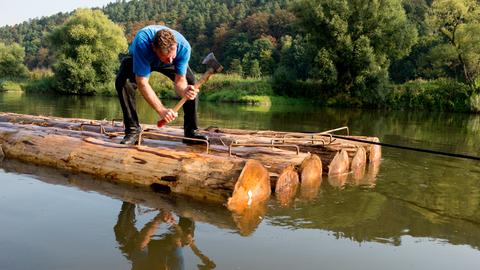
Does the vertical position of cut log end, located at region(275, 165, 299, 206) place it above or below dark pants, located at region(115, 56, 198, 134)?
below

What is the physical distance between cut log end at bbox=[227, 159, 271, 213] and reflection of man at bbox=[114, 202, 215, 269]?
28.3 inches

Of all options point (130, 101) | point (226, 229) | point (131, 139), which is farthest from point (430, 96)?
point (226, 229)

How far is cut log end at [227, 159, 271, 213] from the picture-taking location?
5.46 meters

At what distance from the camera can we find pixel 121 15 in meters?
131

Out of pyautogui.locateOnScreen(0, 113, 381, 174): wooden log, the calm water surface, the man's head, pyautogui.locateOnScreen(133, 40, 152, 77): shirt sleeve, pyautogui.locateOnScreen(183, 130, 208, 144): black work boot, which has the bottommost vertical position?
the calm water surface

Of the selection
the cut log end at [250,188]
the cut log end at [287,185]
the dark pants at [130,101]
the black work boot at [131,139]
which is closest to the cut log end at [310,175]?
the cut log end at [287,185]

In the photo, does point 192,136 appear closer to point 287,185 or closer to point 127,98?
point 127,98

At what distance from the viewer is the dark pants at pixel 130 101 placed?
688cm

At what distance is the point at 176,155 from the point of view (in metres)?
6.11

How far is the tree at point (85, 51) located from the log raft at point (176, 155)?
38.1 meters

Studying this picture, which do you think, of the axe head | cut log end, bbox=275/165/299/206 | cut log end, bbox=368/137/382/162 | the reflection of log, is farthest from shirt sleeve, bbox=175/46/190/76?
cut log end, bbox=368/137/382/162

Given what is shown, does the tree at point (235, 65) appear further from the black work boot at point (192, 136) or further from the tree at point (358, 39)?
the black work boot at point (192, 136)

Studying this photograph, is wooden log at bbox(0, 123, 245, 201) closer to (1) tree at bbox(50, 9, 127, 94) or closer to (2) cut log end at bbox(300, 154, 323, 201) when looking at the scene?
(2) cut log end at bbox(300, 154, 323, 201)

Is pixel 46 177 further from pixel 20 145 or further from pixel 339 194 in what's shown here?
pixel 339 194
